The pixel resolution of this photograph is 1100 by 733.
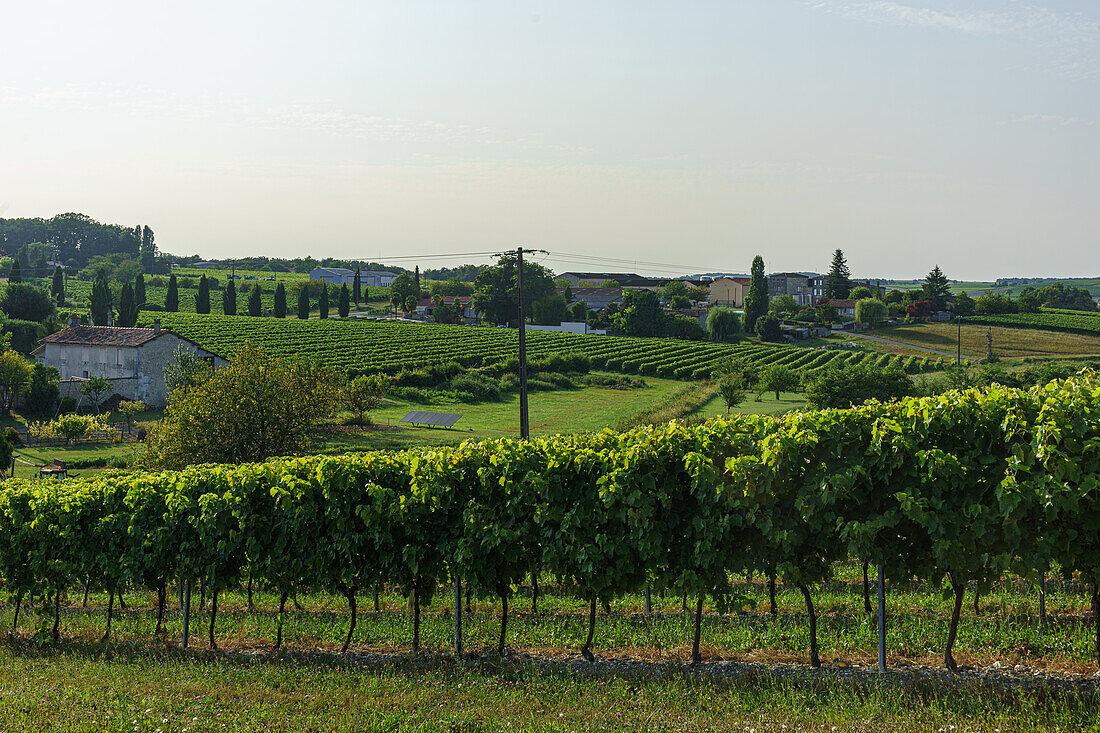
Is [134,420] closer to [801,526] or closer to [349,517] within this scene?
[349,517]

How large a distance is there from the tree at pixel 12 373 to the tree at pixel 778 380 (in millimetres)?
53389

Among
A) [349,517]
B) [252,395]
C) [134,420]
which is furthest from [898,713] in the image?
[134,420]

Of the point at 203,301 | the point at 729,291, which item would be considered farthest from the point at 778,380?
the point at 729,291

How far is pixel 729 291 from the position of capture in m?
167

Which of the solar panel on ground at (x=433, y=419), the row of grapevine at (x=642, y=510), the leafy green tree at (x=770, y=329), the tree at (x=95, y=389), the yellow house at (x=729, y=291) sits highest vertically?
the yellow house at (x=729, y=291)

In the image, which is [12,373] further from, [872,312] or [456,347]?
[872,312]

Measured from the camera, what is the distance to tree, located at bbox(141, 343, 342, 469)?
30.4 meters

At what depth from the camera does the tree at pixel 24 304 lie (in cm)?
8525

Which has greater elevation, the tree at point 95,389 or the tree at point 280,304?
the tree at point 280,304

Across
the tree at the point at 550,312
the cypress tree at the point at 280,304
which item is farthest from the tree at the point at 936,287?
the cypress tree at the point at 280,304

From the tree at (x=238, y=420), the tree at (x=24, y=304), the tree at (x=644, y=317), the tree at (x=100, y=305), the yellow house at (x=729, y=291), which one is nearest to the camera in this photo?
the tree at (x=238, y=420)

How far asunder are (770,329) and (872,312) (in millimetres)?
17606

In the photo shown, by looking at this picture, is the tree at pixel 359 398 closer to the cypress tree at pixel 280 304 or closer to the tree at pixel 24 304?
the tree at pixel 24 304

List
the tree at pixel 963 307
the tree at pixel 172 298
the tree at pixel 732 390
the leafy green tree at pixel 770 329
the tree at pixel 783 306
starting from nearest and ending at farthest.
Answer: the tree at pixel 732 390, the leafy green tree at pixel 770 329, the tree at pixel 172 298, the tree at pixel 963 307, the tree at pixel 783 306
